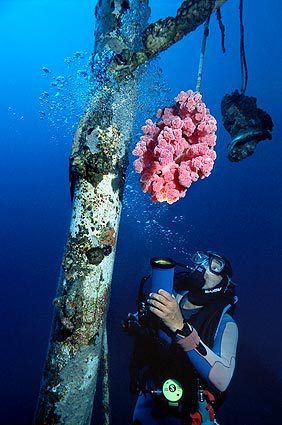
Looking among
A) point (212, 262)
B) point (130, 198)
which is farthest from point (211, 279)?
point (130, 198)

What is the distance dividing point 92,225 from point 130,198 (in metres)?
22.3

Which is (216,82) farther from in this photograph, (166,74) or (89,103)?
(89,103)

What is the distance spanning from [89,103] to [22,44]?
3730cm

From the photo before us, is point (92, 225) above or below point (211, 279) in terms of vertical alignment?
below

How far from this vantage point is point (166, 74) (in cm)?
3250

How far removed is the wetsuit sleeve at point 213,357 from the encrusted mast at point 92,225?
87cm

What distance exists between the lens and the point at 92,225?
221 centimetres

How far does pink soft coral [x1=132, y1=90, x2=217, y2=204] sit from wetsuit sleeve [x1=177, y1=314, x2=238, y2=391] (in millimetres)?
1303

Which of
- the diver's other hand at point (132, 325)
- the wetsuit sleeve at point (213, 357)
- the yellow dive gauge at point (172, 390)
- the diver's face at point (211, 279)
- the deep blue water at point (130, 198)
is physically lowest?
the yellow dive gauge at point (172, 390)

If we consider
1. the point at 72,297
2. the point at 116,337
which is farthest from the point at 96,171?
the point at 116,337

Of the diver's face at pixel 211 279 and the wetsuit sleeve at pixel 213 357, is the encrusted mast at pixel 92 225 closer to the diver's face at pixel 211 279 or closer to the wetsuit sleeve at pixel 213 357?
the wetsuit sleeve at pixel 213 357

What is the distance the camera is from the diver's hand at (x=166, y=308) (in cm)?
246

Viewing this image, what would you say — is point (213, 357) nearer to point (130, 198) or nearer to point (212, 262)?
point (212, 262)

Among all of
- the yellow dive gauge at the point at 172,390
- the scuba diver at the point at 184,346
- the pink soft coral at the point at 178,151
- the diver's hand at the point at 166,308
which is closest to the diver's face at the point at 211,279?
the scuba diver at the point at 184,346
